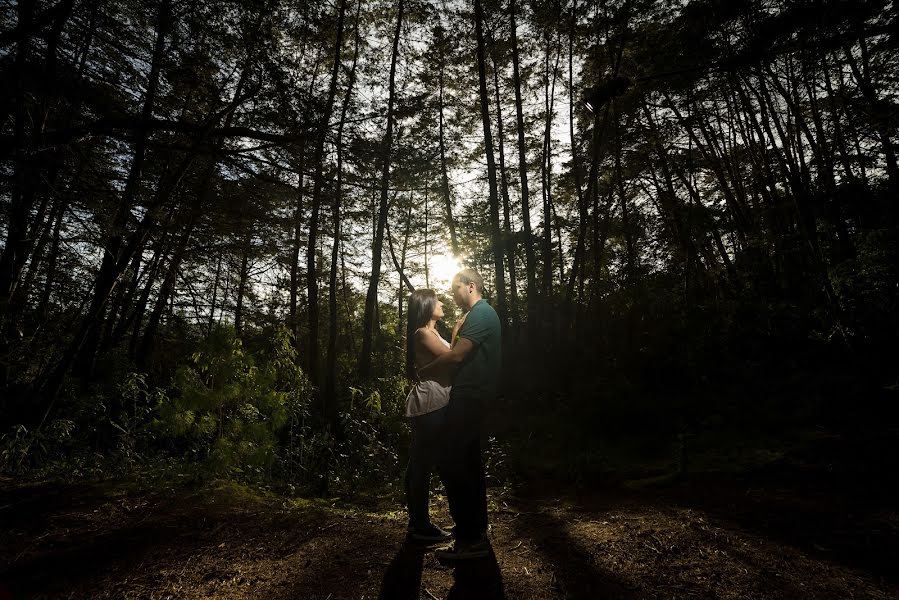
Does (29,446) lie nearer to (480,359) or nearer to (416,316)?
(416,316)

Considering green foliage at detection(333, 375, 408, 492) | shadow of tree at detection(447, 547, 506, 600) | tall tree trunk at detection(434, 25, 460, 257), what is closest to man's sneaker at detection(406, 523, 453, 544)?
shadow of tree at detection(447, 547, 506, 600)

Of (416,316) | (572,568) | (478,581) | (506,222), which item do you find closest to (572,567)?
(572,568)

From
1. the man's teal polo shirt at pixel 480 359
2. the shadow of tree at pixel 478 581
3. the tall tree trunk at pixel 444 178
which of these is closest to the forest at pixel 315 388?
the shadow of tree at pixel 478 581

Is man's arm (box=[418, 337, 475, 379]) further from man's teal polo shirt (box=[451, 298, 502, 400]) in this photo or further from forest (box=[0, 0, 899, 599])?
forest (box=[0, 0, 899, 599])

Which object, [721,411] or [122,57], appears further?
[721,411]

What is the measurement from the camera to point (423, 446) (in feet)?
8.20

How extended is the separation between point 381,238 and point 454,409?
355 inches

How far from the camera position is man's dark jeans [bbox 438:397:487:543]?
224 cm

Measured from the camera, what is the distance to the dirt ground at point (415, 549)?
1.79 metres

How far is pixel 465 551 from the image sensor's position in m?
2.17

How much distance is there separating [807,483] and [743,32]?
6145 millimetres

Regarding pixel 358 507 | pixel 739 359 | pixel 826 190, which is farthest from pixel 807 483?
pixel 826 190

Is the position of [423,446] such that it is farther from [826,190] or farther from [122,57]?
[826,190]

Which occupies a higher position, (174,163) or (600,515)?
(174,163)
